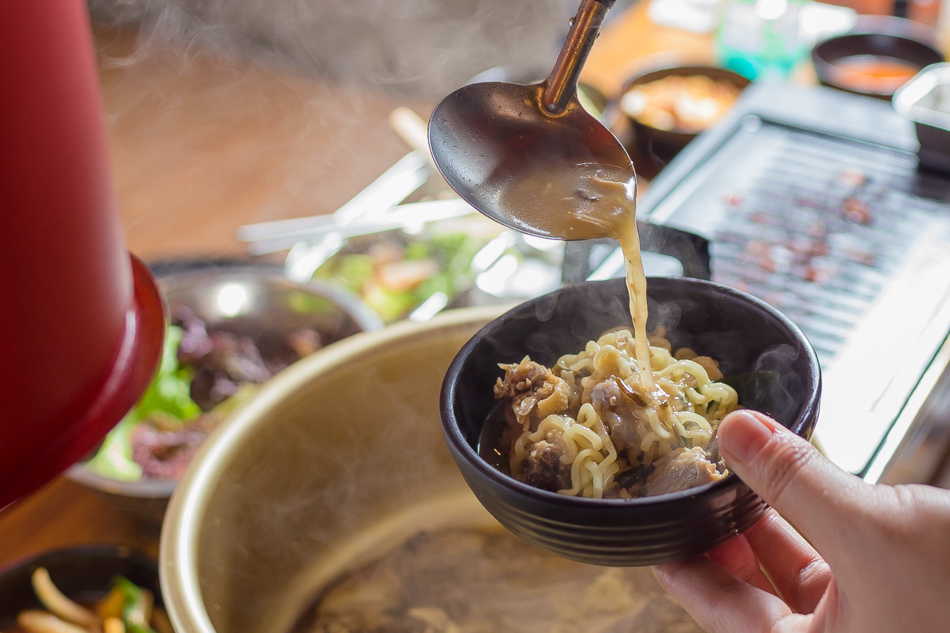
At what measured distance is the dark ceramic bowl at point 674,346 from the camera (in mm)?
929

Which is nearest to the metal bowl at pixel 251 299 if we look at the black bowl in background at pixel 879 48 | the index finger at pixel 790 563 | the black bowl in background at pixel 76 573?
the black bowl in background at pixel 76 573

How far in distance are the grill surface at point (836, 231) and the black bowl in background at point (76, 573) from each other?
1.16 meters

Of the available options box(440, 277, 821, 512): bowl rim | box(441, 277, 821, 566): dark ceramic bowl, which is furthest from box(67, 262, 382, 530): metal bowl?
box(440, 277, 821, 512): bowl rim

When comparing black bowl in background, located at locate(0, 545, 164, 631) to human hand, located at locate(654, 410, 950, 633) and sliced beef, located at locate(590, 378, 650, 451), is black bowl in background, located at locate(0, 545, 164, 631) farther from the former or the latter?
human hand, located at locate(654, 410, 950, 633)

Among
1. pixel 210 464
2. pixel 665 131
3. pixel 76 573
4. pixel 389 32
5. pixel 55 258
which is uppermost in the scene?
pixel 55 258

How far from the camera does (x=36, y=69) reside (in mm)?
559

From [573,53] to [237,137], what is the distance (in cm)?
287

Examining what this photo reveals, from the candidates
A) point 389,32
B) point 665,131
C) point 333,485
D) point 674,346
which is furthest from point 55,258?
point 389,32

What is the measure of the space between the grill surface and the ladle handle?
0.55m

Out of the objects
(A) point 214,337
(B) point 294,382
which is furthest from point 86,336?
(A) point 214,337

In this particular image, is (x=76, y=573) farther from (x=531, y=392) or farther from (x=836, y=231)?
(x=836, y=231)

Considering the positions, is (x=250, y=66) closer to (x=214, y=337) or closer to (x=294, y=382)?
(x=214, y=337)

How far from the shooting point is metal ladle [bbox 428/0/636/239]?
1221 millimetres

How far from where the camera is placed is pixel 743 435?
0.90 metres
